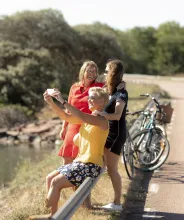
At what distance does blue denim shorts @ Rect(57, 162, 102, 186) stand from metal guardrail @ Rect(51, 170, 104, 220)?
0.24 ft

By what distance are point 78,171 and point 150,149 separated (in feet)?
12.0

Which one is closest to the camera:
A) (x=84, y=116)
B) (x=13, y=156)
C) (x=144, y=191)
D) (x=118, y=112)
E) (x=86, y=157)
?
(x=84, y=116)

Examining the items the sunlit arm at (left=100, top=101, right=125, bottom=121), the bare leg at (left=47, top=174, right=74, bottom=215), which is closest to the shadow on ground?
the bare leg at (left=47, top=174, right=74, bottom=215)

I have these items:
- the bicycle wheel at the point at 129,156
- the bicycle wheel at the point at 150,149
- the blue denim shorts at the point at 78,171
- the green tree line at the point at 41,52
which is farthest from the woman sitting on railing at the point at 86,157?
the green tree line at the point at 41,52

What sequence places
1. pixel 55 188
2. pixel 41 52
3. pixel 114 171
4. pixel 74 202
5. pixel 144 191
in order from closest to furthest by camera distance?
pixel 74 202 → pixel 55 188 → pixel 114 171 → pixel 144 191 → pixel 41 52

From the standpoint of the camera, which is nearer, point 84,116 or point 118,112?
point 84,116

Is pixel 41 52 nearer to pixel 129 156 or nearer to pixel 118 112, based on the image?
pixel 129 156

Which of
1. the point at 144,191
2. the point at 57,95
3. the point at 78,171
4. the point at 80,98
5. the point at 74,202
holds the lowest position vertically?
the point at 144,191

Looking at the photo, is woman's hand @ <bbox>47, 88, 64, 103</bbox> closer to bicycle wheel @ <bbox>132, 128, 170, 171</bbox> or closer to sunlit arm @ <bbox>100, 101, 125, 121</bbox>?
sunlit arm @ <bbox>100, 101, 125, 121</bbox>

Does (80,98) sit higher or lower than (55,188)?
higher

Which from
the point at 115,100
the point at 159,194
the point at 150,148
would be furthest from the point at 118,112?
the point at 150,148

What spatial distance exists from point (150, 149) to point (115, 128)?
2657mm

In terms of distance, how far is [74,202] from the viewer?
553 centimetres

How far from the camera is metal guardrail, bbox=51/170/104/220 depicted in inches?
194
